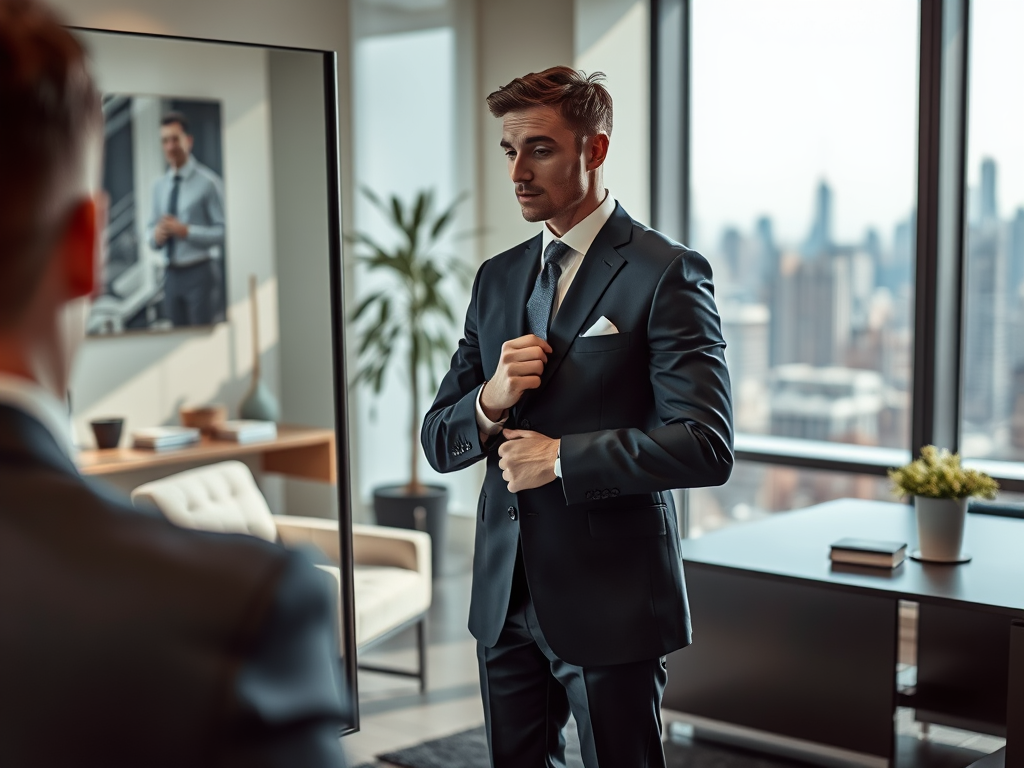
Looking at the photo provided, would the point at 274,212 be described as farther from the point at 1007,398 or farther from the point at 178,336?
the point at 1007,398

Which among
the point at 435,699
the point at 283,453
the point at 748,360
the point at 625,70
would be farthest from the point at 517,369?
the point at 625,70

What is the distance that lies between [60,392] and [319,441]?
2.33m

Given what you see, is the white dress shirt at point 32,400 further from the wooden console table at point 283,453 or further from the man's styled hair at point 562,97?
the wooden console table at point 283,453

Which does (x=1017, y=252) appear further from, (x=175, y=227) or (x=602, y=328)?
(x=175, y=227)

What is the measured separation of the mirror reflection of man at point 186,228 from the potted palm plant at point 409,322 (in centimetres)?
227

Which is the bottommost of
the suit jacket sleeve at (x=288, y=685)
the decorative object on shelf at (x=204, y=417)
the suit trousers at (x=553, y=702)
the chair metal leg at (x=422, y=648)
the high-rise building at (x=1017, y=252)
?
the chair metal leg at (x=422, y=648)

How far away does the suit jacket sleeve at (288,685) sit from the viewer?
573 millimetres

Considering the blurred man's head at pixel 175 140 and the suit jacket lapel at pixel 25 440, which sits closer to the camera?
the suit jacket lapel at pixel 25 440

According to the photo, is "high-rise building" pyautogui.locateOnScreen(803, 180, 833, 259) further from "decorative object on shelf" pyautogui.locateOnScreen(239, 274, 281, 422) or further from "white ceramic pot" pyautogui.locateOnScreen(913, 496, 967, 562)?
"decorative object on shelf" pyautogui.locateOnScreen(239, 274, 281, 422)

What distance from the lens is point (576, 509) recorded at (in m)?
2.06

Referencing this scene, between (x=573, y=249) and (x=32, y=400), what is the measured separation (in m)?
1.60

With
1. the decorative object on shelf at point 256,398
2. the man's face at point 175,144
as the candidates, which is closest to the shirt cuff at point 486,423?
the decorative object on shelf at point 256,398

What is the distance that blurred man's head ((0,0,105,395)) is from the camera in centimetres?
58

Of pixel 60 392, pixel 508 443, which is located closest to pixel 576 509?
pixel 508 443
